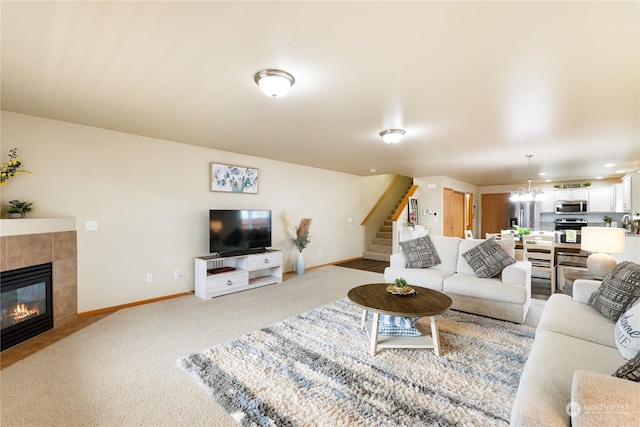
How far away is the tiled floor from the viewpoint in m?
2.43

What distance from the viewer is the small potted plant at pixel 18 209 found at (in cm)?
286

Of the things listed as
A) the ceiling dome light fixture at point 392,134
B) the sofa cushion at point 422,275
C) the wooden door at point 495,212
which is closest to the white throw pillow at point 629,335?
the sofa cushion at point 422,275

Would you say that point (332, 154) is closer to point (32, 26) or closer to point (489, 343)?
point (489, 343)

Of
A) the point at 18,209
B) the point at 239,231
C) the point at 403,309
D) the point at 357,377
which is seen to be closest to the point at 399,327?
the point at 403,309

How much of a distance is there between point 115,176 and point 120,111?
112cm

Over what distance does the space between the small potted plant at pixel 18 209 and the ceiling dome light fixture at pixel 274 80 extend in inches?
111

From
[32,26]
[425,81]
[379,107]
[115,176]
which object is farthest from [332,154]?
[32,26]

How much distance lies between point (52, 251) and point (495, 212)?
1143cm

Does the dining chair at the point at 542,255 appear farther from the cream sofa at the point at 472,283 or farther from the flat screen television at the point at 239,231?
the flat screen television at the point at 239,231

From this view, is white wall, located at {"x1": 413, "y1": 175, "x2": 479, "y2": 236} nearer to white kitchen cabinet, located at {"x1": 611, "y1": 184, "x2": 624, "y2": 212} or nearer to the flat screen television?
white kitchen cabinet, located at {"x1": 611, "y1": 184, "x2": 624, "y2": 212}

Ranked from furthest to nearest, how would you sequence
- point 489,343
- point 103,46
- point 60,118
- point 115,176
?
point 115,176 < point 60,118 < point 489,343 < point 103,46

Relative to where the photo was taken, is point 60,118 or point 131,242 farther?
point 131,242

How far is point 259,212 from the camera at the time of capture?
4938 millimetres

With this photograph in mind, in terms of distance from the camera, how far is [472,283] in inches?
133
